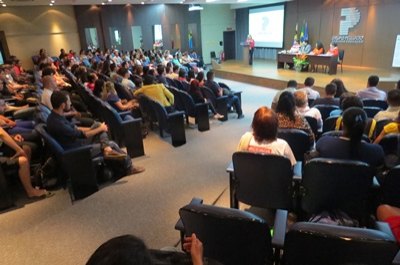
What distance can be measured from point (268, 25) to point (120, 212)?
1378 centimetres

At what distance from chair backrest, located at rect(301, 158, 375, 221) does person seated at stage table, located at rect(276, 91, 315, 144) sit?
43.7 inches

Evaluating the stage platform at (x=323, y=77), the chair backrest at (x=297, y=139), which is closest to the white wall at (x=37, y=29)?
the stage platform at (x=323, y=77)

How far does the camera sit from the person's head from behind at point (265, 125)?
7.29ft

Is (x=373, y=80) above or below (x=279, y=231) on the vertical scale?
above

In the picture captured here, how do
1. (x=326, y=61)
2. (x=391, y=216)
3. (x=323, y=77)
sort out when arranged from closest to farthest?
(x=391, y=216), (x=323, y=77), (x=326, y=61)

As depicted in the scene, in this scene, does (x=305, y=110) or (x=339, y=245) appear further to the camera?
(x=305, y=110)

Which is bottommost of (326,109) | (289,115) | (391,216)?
(391,216)

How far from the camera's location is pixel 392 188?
6.23 feet

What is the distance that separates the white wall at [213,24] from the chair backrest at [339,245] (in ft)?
50.2

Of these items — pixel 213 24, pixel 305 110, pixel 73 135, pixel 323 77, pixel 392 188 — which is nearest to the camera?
pixel 392 188

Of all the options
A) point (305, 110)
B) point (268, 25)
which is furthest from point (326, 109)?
point (268, 25)

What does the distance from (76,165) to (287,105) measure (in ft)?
7.63

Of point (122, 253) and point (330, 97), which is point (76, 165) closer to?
point (122, 253)

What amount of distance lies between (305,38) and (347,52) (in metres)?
1.86
